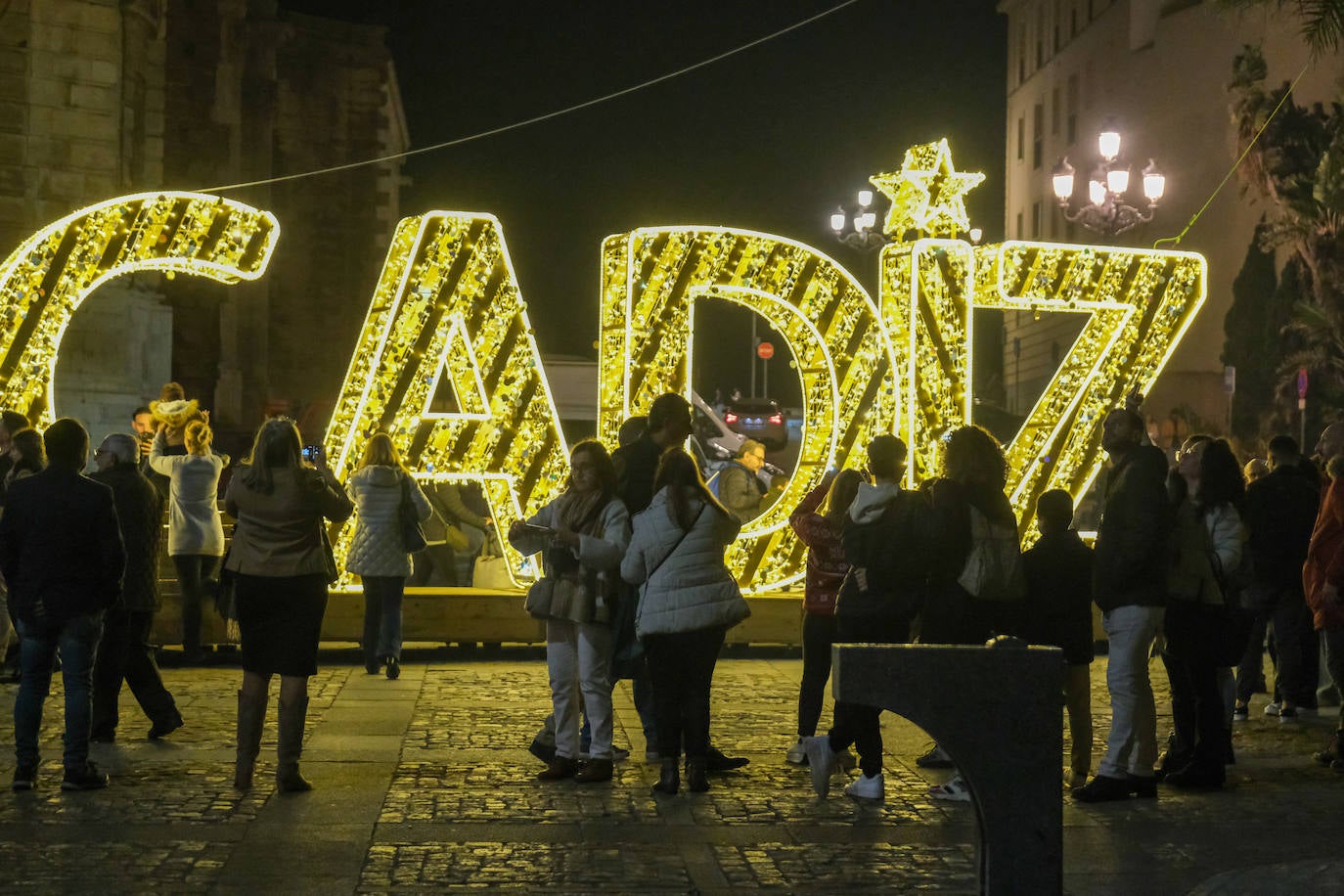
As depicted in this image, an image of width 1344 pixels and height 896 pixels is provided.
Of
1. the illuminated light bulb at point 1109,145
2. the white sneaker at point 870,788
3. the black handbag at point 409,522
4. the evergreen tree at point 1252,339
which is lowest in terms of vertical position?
the white sneaker at point 870,788

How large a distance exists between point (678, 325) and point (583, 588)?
4986 millimetres

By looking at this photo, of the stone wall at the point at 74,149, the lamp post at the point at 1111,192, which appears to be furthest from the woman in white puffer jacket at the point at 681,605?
the lamp post at the point at 1111,192

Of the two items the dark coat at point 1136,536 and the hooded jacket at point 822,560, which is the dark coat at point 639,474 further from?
the dark coat at point 1136,536

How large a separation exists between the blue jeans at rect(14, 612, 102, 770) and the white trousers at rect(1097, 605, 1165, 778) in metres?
4.52

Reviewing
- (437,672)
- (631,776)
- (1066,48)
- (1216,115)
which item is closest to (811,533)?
(631,776)

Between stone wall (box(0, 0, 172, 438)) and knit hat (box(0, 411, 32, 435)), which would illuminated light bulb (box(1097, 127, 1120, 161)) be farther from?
knit hat (box(0, 411, 32, 435))

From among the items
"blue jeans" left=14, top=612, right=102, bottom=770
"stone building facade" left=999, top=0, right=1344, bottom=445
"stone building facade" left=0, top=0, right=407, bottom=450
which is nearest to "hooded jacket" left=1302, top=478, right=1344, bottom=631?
"blue jeans" left=14, top=612, right=102, bottom=770

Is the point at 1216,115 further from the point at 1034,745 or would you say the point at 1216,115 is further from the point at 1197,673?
the point at 1034,745

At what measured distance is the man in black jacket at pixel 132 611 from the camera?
10125mm

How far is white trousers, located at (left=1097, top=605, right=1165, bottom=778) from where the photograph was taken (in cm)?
893

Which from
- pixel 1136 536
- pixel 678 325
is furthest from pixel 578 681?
Answer: pixel 678 325

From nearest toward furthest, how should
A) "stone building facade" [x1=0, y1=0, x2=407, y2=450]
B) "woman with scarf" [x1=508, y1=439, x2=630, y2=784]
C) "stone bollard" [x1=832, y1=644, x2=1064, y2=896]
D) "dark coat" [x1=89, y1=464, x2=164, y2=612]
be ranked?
1. "stone bollard" [x1=832, y1=644, x2=1064, y2=896]
2. "woman with scarf" [x1=508, y1=439, x2=630, y2=784]
3. "dark coat" [x1=89, y1=464, x2=164, y2=612]
4. "stone building facade" [x1=0, y1=0, x2=407, y2=450]

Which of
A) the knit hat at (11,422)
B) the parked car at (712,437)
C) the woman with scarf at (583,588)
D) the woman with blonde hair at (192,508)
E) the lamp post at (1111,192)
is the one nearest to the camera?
the woman with scarf at (583,588)

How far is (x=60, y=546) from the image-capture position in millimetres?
8844
